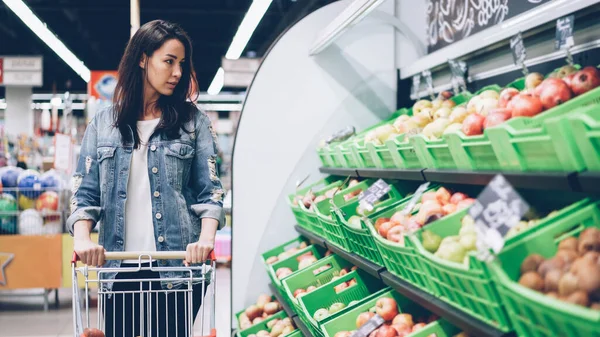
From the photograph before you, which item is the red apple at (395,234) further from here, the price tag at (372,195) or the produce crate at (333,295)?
the produce crate at (333,295)

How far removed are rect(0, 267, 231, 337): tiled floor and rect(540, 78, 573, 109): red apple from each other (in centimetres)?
343

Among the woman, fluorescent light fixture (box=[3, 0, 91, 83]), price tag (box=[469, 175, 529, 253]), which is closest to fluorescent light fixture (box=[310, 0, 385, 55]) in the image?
the woman

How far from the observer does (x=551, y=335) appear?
1397 mm

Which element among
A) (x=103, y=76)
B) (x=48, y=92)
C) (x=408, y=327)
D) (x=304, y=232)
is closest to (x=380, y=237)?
(x=408, y=327)

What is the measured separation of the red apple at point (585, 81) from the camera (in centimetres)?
203

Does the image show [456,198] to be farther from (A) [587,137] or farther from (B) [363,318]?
(A) [587,137]

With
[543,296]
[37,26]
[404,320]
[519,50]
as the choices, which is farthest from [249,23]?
[543,296]

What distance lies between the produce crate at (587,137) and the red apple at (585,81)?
1.59 feet

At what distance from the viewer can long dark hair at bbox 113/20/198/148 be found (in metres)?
2.52

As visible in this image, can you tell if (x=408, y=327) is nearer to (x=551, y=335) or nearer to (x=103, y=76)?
(x=551, y=335)

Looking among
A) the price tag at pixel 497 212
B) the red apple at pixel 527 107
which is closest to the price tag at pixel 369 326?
the red apple at pixel 527 107

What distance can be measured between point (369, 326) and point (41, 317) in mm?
4843

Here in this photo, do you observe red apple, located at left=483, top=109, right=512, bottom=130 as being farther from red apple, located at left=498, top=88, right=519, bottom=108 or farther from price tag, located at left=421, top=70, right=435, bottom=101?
price tag, located at left=421, top=70, right=435, bottom=101

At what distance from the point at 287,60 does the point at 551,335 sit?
3.61 m
